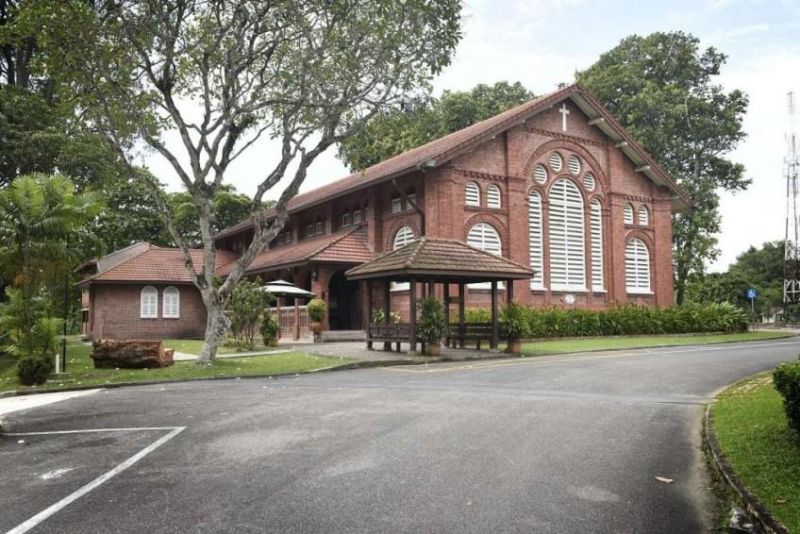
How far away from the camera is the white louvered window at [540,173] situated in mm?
29812

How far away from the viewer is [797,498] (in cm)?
456

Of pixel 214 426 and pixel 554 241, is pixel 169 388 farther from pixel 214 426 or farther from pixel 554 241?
pixel 554 241

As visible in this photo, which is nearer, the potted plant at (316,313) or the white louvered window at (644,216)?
the potted plant at (316,313)

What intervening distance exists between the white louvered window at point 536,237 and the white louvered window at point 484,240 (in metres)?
1.76

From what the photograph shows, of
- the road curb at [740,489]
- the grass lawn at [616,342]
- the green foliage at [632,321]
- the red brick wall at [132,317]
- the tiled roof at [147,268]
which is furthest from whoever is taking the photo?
the tiled roof at [147,268]

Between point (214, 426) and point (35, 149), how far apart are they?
17777mm

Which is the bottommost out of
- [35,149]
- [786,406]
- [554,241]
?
[786,406]

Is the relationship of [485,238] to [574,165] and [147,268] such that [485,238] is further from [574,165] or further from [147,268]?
[147,268]

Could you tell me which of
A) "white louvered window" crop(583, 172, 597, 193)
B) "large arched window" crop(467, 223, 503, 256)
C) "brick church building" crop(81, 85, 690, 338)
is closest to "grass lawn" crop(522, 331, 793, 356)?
"brick church building" crop(81, 85, 690, 338)

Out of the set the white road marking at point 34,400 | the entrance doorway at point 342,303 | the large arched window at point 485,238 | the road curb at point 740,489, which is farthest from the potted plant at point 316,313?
the road curb at point 740,489

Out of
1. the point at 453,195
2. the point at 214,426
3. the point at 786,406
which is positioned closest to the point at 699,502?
the point at 786,406

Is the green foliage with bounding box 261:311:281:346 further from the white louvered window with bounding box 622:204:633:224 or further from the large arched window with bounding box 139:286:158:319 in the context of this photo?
the white louvered window with bounding box 622:204:633:224

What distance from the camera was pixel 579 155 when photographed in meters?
31.2

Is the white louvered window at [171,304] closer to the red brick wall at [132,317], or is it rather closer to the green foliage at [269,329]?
the red brick wall at [132,317]
